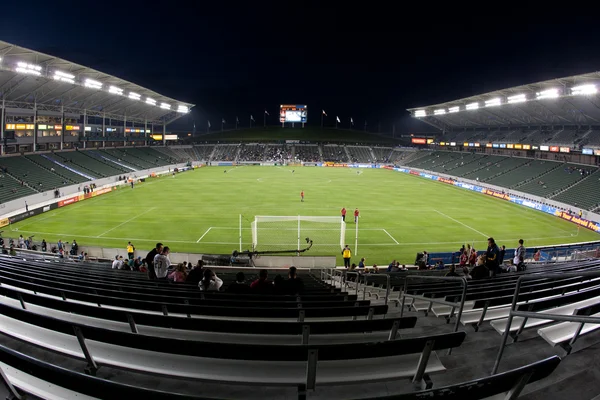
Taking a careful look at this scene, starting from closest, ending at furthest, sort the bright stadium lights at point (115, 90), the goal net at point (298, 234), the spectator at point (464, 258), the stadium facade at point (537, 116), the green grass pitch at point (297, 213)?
the spectator at point (464, 258) → the goal net at point (298, 234) → the green grass pitch at point (297, 213) → the stadium facade at point (537, 116) → the bright stadium lights at point (115, 90)

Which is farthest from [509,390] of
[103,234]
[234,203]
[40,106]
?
[40,106]

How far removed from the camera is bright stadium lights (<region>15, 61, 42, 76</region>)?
139 feet

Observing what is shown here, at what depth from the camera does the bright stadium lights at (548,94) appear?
175ft

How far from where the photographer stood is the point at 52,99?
2245 inches

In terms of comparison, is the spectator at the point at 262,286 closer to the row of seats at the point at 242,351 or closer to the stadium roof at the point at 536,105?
the row of seats at the point at 242,351

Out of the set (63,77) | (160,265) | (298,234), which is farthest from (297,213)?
(63,77)

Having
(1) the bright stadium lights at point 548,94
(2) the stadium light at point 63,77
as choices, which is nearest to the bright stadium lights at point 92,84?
(2) the stadium light at point 63,77

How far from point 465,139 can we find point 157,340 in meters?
104

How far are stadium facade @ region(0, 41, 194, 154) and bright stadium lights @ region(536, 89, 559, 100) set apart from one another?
68389 mm

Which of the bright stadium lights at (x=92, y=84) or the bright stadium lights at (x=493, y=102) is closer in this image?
the bright stadium lights at (x=92, y=84)

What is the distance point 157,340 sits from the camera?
2.66 metres

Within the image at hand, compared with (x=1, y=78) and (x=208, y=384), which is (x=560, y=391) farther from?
(x=1, y=78)

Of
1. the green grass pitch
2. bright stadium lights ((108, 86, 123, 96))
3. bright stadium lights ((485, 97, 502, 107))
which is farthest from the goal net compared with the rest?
bright stadium lights ((485, 97, 502, 107))

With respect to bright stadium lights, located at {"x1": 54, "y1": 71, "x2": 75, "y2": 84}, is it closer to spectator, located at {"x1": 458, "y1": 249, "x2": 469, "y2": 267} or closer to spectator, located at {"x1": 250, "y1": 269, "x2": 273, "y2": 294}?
spectator, located at {"x1": 458, "y1": 249, "x2": 469, "y2": 267}
